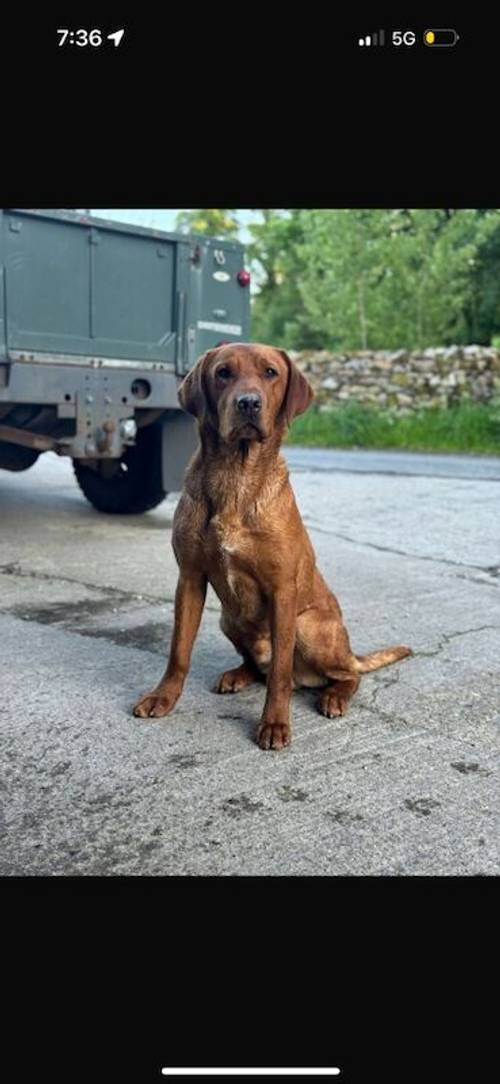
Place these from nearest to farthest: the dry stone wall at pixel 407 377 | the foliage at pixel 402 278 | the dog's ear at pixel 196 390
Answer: the dog's ear at pixel 196 390 → the dry stone wall at pixel 407 377 → the foliage at pixel 402 278

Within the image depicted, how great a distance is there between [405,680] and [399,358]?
16.5m

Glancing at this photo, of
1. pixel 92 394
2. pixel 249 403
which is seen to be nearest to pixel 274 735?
pixel 249 403

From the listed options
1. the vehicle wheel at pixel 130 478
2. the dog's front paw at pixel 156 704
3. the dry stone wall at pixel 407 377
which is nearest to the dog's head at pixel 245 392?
the dog's front paw at pixel 156 704

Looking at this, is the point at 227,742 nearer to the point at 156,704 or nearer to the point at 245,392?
the point at 156,704

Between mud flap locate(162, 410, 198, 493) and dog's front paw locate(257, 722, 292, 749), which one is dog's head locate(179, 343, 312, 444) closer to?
dog's front paw locate(257, 722, 292, 749)

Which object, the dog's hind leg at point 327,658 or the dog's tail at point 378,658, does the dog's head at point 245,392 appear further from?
the dog's tail at point 378,658

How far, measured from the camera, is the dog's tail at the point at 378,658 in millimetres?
3452

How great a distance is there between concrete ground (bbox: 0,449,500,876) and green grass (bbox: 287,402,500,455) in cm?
1007

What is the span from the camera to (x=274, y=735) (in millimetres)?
2889

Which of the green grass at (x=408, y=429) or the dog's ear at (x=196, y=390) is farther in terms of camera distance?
the green grass at (x=408, y=429)
